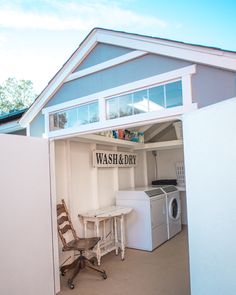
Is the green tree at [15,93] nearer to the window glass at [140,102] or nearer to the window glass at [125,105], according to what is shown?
the window glass at [125,105]

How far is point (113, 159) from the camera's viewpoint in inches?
210

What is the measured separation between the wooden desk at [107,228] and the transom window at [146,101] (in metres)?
2.12

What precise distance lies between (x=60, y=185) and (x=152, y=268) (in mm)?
2086

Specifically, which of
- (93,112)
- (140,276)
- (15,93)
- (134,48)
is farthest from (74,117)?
(15,93)

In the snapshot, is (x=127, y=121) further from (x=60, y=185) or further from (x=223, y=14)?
(x=223, y=14)

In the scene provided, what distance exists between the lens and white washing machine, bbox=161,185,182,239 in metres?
5.54

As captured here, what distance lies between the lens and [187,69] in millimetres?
2311

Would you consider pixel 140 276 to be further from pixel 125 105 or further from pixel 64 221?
pixel 125 105

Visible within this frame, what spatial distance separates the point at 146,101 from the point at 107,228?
3.36m

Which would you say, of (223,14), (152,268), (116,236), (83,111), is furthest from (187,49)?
(116,236)

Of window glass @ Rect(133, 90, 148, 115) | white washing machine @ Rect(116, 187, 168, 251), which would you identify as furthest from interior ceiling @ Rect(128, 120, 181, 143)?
window glass @ Rect(133, 90, 148, 115)

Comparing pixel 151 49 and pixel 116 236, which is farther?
pixel 116 236

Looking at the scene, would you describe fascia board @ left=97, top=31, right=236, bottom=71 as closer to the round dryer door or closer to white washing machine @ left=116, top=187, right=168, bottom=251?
white washing machine @ left=116, top=187, right=168, bottom=251

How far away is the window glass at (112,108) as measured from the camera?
2865mm
